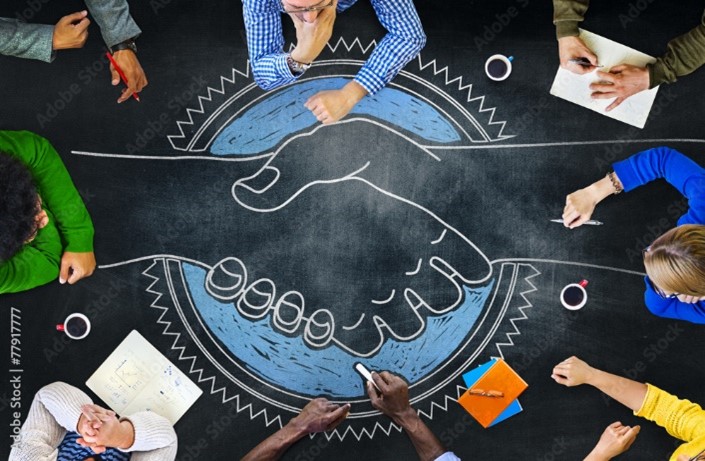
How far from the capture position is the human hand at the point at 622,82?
236 centimetres

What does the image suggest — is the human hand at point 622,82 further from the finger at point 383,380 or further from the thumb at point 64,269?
the thumb at point 64,269

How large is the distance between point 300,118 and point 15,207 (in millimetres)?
1002

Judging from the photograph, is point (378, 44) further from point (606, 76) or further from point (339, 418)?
point (339, 418)

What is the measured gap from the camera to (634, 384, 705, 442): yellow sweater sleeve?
7.52ft

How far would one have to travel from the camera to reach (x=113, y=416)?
2326 mm

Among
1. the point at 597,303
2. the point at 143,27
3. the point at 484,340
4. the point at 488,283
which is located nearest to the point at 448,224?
the point at 488,283

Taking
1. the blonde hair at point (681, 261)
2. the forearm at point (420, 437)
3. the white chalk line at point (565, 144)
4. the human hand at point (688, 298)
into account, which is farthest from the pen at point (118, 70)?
the human hand at point (688, 298)

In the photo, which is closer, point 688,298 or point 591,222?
point 688,298

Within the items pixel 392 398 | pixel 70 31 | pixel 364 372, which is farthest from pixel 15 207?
pixel 392 398

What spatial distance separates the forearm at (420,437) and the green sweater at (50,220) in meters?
1.28

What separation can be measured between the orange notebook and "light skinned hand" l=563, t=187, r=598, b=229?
0.58 m

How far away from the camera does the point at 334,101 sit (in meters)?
2.39

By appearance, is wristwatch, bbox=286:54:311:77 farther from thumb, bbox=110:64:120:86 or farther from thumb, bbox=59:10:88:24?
thumb, bbox=59:10:88:24

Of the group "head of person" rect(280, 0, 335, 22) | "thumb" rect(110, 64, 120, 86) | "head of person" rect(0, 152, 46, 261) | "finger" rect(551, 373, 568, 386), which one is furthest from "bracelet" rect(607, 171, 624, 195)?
"head of person" rect(0, 152, 46, 261)
